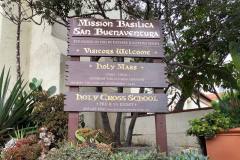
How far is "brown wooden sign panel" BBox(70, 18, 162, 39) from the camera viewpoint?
704 cm

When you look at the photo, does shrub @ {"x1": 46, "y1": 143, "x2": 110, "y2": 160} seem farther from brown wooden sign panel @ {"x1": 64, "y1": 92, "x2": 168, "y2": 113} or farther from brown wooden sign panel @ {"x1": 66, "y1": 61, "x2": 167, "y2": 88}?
brown wooden sign panel @ {"x1": 66, "y1": 61, "x2": 167, "y2": 88}

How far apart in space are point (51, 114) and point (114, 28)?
2.77m

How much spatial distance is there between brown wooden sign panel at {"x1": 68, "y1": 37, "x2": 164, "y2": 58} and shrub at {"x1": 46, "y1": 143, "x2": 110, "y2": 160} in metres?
2.04

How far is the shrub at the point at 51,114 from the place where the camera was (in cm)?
821

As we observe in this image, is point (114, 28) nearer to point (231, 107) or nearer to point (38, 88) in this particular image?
point (231, 107)

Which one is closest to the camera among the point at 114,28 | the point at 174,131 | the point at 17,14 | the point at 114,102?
the point at 114,102

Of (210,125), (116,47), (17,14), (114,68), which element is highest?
(17,14)

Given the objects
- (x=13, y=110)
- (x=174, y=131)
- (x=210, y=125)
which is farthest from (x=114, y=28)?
(x=174, y=131)

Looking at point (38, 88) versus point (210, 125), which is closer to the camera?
point (210, 125)

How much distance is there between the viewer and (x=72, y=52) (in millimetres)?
6836

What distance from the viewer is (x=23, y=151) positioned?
682cm

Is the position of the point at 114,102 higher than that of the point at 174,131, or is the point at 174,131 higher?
the point at 114,102

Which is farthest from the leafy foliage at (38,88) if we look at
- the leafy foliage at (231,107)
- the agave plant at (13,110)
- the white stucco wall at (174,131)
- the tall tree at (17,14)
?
the leafy foliage at (231,107)

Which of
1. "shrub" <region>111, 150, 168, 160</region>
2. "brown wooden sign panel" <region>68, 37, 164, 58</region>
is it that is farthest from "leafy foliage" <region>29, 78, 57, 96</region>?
"shrub" <region>111, 150, 168, 160</region>
